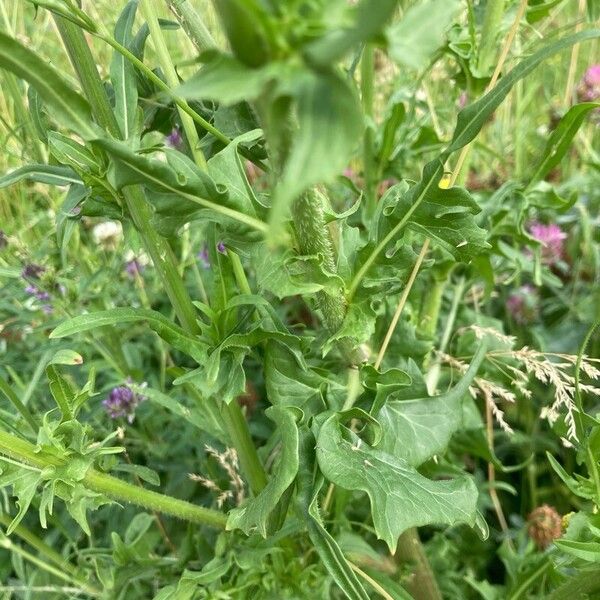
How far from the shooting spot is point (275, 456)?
39.1 inches

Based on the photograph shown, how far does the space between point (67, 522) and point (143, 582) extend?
22 centimetres

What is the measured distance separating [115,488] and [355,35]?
0.59 meters

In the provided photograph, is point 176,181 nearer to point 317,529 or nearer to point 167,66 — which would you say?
point 167,66

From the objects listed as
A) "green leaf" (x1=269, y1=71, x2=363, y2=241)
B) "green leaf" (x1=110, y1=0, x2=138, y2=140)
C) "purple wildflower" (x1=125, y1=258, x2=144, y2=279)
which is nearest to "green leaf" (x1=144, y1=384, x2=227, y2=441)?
"green leaf" (x1=110, y1=0, x2=138, y2=140)

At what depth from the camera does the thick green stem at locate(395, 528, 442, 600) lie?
0.94m

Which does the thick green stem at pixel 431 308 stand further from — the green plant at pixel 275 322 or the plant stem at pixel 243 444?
the plant stem at pixel 243 444

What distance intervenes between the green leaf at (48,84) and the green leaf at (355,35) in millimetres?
242

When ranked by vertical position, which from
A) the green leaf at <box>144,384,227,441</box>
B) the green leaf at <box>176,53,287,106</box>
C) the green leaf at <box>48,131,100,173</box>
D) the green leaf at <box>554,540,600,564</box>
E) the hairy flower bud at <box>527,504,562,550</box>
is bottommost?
the hairy flower bud at <box>527,504,562,550</box>

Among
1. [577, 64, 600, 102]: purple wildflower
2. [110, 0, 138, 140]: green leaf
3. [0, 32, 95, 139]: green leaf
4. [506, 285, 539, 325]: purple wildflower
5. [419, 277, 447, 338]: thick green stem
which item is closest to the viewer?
[0, 32, 95, 139]: green leaf

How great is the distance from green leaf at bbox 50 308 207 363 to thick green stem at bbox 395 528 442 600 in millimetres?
413

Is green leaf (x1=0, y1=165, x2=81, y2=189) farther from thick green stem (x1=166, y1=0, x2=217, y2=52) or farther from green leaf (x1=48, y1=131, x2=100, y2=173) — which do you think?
thick green stem (x1=166, y1=0, x2=217, y2=52)

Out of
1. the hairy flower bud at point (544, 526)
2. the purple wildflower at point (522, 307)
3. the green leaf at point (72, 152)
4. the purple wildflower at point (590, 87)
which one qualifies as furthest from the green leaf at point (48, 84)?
the purple wildflower at point (590, 87)

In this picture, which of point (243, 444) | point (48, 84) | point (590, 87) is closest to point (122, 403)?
point (243, 444)

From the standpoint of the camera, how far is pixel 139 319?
72 cm
